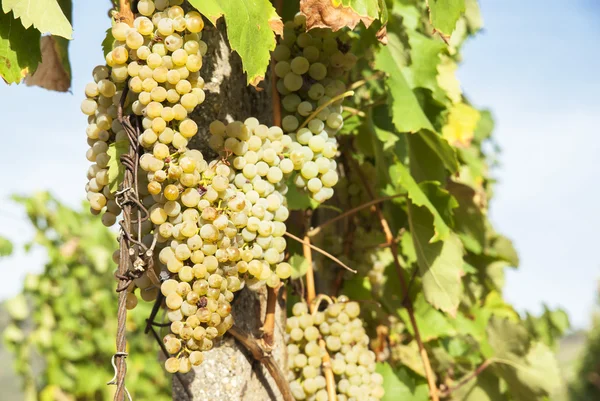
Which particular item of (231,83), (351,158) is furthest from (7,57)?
(351,158)

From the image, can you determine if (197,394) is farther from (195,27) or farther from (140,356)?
(140,356)

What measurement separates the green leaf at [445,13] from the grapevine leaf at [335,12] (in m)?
0.15

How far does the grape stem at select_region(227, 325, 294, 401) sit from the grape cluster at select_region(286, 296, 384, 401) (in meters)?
0.07

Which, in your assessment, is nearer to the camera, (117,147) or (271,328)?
(117,147)

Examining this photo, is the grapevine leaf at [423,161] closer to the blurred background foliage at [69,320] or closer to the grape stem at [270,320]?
the grape stem at [270,320]

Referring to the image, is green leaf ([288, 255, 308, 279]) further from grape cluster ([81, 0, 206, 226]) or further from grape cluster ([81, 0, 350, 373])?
grape cluster ([81, 0, 206, 226])

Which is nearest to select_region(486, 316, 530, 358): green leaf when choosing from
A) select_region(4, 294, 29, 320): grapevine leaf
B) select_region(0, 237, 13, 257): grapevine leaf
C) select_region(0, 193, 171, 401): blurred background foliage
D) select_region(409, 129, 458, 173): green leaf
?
select_region(409, 129, 458, 173): green leaf

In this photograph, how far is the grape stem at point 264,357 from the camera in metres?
1.11

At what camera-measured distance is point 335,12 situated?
102 cm

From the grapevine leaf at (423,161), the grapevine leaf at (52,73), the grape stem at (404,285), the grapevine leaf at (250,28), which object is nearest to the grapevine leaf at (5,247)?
the grapevine leaf at (52,73)

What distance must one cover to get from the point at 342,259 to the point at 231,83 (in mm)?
633

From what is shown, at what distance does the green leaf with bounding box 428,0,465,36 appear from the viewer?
1.14 meters

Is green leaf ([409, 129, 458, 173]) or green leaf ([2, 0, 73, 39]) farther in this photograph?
green leaf ([409, 129, 458, 173])

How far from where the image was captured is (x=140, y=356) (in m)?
4.86
